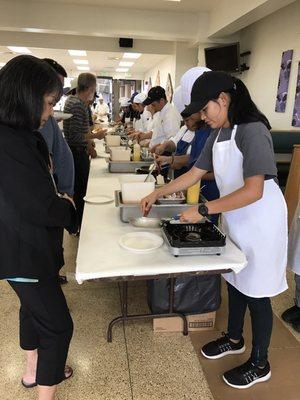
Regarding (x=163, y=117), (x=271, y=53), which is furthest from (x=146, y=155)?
(x=271, y=53)

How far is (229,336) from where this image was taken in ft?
5.26

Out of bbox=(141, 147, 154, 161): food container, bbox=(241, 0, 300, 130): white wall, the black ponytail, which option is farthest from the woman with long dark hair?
bbox=(241, 0, 300, 130): white wall

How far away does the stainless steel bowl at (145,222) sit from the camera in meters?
1.38

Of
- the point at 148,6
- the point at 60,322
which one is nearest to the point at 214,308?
the point at 60,322

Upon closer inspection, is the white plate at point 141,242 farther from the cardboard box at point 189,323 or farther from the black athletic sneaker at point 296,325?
the black athletic sneaker at point 296,325

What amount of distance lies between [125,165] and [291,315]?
148 cm

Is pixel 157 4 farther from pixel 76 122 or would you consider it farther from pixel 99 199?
pixel 99 199

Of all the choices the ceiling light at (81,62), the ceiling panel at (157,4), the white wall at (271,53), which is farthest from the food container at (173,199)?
the ceiling light at (81,62)

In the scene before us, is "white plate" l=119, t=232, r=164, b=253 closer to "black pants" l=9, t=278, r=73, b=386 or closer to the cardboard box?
"black pants" l=9, t=278, r=73, b=386

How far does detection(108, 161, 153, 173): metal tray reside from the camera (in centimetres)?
246

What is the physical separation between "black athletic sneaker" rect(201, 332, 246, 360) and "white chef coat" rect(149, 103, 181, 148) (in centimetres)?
197

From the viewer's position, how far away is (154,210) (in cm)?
142

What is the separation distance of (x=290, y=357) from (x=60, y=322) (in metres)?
1.17

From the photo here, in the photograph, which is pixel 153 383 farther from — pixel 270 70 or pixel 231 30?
pixel 231 30
